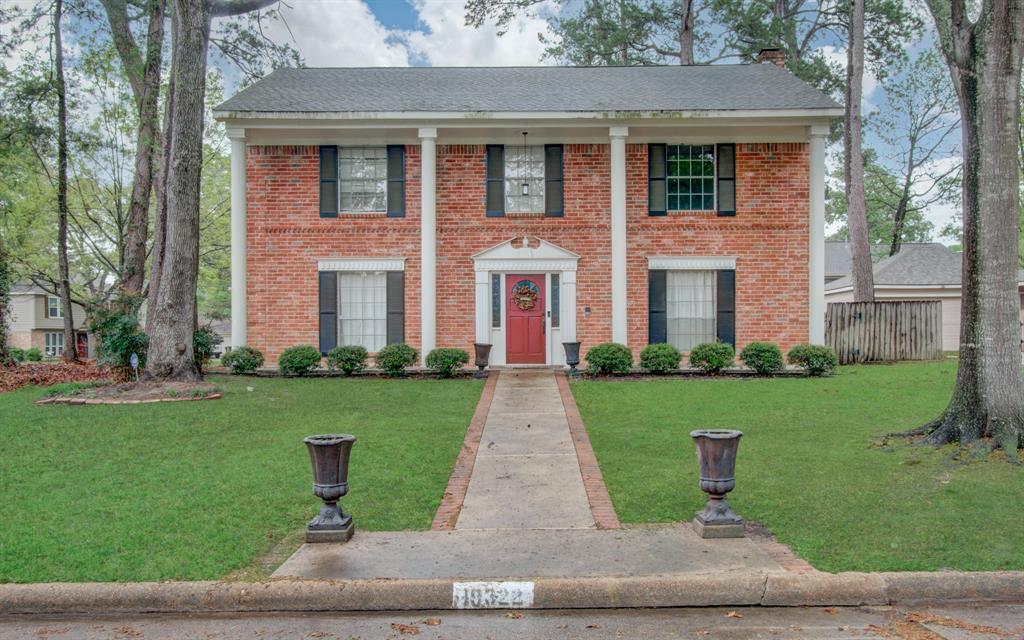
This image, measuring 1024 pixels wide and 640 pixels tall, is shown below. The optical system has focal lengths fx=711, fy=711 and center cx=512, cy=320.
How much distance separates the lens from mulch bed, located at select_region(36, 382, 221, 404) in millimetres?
11266

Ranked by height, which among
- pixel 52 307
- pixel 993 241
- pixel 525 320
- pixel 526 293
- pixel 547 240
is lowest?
pixel 525 320

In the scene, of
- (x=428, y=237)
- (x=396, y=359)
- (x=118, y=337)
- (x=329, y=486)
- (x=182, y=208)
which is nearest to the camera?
(x=329, y=486)

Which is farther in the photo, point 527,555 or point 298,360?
point 298,360

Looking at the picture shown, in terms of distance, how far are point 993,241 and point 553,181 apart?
960cm

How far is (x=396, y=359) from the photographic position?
569 inches

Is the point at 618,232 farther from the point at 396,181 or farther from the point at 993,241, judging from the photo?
the point at 993,241

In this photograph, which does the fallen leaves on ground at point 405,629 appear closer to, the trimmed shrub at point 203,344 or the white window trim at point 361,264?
the trimmed shrub at point 203,344

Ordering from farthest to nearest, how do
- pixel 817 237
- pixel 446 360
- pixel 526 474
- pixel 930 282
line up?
pixel 930 282 → pixel 817 237 → pixel 446 360 → pixel 526 474

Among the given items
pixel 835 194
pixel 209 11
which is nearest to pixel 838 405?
pixel 209 11

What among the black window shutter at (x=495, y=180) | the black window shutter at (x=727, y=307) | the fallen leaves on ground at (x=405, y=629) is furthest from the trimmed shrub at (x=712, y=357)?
the fallen leaves on ground at (x=405, y=629)

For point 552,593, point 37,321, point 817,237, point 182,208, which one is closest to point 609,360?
point 817,237

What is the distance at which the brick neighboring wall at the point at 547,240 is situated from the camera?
15766 millimetres

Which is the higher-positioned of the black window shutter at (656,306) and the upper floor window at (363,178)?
the upper floor window at (363,178)

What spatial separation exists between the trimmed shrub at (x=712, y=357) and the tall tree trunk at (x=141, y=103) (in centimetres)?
1292
